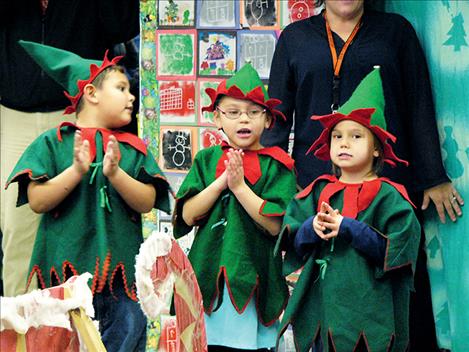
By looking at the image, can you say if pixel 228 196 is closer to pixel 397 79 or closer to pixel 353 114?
pixel 353 114

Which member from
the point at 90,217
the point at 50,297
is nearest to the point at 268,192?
the point at 90,217

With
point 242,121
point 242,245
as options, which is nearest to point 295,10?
point 242,121

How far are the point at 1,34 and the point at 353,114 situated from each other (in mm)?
1977

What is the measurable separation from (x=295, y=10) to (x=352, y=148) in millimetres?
1364

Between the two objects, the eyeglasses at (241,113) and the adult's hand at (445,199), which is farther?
the adult's hand at (445,199)

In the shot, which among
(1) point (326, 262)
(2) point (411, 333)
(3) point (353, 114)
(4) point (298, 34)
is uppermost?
(4) point (298, 34)

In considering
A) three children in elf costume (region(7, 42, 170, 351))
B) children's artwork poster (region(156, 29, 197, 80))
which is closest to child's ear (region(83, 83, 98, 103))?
three children in elf costume (region(7, 42, 170, 351))

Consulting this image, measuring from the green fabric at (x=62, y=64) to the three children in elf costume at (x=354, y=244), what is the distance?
3.29ft

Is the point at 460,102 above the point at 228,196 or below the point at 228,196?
above

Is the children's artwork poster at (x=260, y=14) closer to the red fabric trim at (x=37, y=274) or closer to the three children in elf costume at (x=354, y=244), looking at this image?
the three children in elf costume at (x=354, y=244)

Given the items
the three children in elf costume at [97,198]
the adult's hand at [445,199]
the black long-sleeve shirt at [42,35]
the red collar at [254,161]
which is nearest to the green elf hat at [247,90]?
the red collar at [254,161]

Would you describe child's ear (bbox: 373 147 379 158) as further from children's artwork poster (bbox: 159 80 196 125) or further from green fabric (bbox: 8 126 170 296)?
children's artwork poster (bbox: 159 80 196 125)

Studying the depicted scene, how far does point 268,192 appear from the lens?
4.00m

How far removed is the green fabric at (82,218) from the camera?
4.02m
